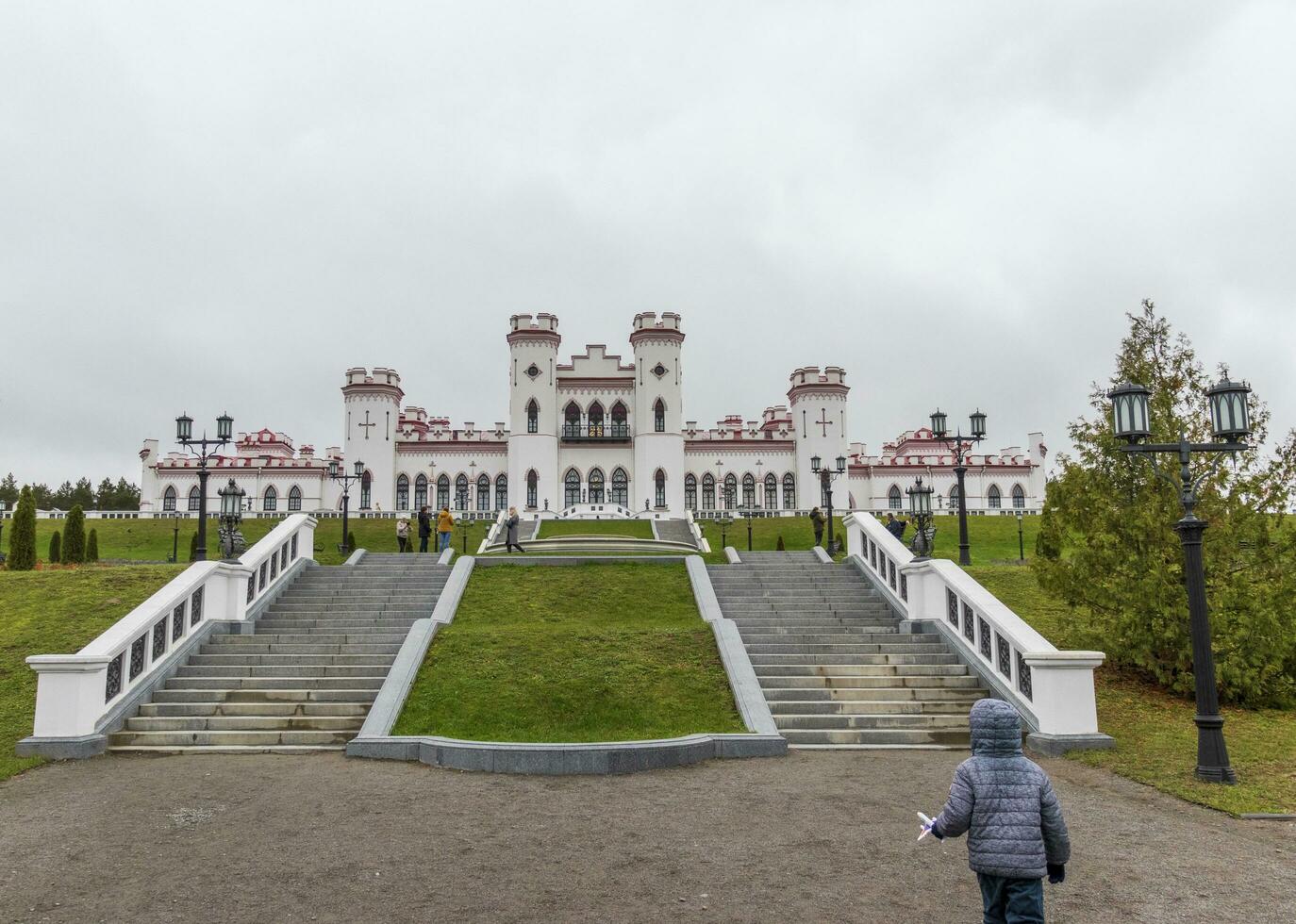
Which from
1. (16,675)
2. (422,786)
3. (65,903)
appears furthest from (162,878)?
(16,675)

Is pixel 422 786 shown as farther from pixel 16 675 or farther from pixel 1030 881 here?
pixel 16 675

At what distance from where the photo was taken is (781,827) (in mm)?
7297

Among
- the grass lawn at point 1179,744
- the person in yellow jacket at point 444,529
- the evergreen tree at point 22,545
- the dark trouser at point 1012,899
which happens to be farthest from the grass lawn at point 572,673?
the evergreen tree at point 22,545

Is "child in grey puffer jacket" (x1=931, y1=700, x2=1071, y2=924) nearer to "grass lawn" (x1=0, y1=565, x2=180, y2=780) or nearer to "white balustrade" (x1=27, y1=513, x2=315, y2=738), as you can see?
"grass lawn" (x1=0, y1=565, x2=180, y2=780)

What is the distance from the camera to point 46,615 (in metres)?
14.8

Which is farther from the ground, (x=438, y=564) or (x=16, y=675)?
(x=438, y=564)

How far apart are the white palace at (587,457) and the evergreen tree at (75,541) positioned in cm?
2623

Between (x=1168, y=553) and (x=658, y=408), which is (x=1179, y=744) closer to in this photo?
(x=1168, y=553)

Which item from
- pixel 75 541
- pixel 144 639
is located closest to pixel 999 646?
pixel 144 639

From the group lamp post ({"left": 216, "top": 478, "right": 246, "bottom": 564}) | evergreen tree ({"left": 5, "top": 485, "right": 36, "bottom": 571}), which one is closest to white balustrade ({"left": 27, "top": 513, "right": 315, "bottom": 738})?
lamp post ({"left": 216, "top": 478, "right": 246, "bottom": 564})

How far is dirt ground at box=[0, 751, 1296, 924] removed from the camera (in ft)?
18.4

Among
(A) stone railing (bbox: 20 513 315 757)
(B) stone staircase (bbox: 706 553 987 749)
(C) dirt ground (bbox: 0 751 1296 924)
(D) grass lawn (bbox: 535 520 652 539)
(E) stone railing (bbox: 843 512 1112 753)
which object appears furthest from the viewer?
(D) grass lawn (bbox: 535 520 652 539)

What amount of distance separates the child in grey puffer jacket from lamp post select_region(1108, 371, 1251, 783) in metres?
5.51

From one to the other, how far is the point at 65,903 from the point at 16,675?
8.67 meters
